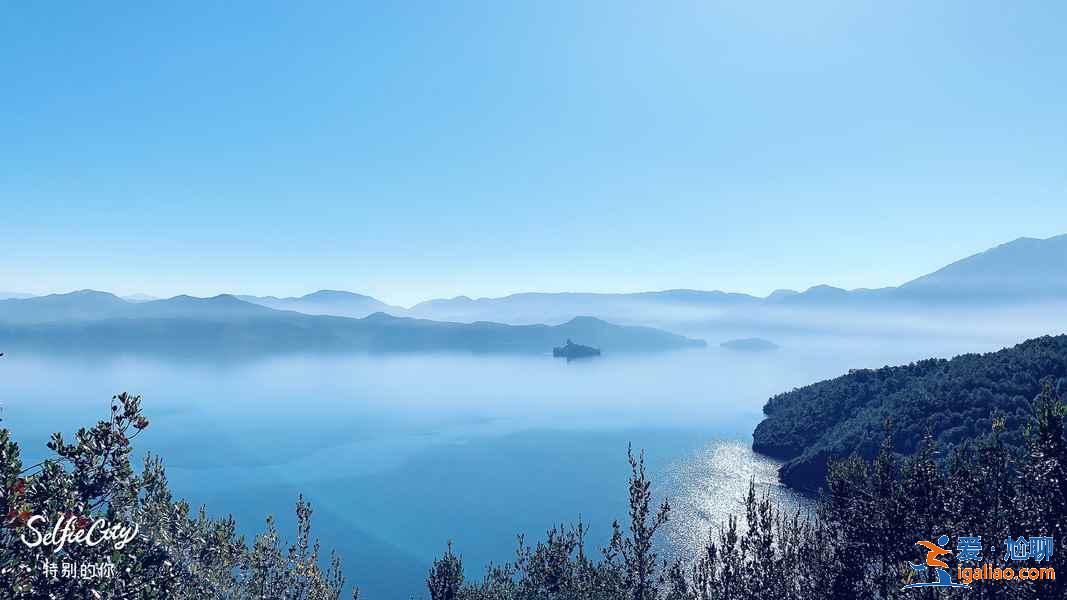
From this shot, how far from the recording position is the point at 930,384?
118125 millimetres

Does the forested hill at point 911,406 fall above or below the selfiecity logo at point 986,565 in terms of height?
below

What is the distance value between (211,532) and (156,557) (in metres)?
9.22

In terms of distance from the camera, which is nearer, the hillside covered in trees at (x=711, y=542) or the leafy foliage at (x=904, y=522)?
the hillside covered in trees at (x=711, y=542)

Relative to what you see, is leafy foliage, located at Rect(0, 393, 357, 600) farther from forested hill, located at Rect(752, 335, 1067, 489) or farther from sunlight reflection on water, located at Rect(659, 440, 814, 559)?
forested hill, located at Rect(752, 335, 1067, 489)

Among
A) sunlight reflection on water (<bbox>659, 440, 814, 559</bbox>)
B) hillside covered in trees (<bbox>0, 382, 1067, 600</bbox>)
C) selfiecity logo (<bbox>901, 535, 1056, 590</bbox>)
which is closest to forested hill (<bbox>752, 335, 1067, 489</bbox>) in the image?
sunlight reflection on water (<bbox>659, 440, 814, 559</bbox>)

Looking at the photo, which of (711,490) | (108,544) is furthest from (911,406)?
(108,544)

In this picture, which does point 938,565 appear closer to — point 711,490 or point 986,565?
point 986,565

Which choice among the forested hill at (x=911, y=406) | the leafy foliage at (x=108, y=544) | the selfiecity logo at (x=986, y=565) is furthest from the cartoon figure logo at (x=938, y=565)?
the forested hill at (x=911, y=406)

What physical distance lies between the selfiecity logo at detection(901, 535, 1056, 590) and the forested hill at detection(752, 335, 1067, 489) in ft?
229

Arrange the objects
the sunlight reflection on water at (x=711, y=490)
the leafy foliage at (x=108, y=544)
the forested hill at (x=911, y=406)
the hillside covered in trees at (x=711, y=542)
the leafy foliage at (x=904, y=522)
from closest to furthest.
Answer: the leafy foliage at (x=108, y=544), the hillside covered in trees at (x=711, y=542), the leafy foliage at (x=904, y=522), the sunlight reflection on water at (x=711, y=490), the forested hill at (x=911, y=406)

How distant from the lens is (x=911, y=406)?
372 ft

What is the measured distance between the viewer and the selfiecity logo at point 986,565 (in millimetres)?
18547

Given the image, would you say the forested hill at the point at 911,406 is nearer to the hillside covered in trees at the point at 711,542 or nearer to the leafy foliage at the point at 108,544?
the hillside covered in trees at the point at 711,542

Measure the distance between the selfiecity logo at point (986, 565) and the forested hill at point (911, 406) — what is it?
6993 centimetres
